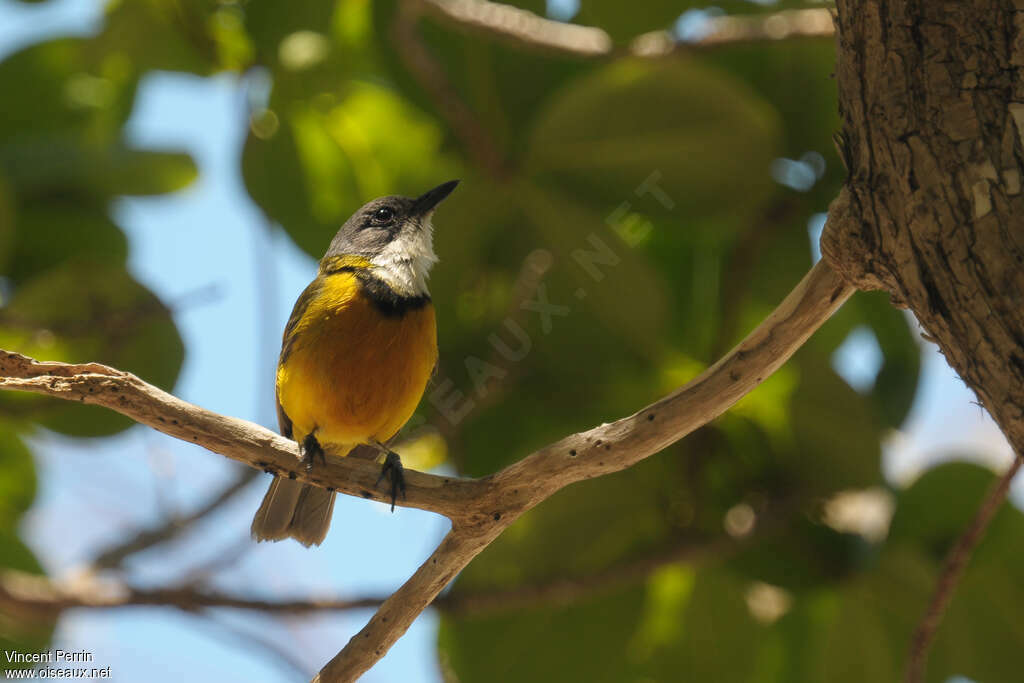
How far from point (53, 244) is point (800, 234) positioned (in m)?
3.34

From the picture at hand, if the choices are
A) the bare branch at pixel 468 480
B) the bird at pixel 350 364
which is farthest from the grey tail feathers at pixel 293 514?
the bare branch at pixel 468 480

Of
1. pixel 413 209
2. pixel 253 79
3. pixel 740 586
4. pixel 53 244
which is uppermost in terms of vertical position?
A: pixel 253 79

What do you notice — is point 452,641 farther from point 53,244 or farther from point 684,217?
point 53,244

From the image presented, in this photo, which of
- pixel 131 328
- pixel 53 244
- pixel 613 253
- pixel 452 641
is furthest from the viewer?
pixel 53 244

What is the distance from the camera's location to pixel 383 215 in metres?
4.05

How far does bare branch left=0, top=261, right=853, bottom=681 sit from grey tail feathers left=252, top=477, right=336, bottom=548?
115 cm

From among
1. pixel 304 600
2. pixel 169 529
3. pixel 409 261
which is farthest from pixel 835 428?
pixel 169 529

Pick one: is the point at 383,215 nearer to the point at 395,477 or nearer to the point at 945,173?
the point at 395,477

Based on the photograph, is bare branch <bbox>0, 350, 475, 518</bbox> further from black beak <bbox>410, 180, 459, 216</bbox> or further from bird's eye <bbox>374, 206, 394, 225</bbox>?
bird's eye <bbox>374, 206, 394, 225</bbox>

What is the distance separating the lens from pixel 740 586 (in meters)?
4.24

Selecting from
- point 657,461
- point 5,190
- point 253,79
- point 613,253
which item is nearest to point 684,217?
point 613,253

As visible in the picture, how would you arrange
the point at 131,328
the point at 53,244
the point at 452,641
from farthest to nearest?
the point at 53,244, the point at 452,641, the point at 131,328

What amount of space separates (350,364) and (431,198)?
2.78 feet

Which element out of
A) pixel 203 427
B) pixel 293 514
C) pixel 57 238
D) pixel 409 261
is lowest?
pixel 293 514
